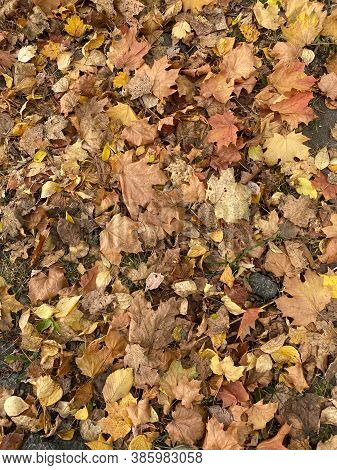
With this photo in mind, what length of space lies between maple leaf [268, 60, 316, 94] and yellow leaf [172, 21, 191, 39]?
57 cm

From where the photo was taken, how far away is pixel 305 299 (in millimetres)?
2510

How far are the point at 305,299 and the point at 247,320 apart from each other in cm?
30

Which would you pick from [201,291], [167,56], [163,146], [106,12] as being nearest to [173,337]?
[201,291]

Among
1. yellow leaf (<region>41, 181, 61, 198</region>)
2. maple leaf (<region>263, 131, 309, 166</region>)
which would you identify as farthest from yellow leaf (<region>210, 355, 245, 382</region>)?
yellow leaf (<region>41, 181, 61, 198</region>)

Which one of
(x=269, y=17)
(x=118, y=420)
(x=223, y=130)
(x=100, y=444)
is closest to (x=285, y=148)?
(x=223, y=130)

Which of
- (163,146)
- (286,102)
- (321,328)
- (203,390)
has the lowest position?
(203,390)

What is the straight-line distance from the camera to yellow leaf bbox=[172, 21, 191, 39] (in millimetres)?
3090

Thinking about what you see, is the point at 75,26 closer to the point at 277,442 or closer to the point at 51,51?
the point at 51,51

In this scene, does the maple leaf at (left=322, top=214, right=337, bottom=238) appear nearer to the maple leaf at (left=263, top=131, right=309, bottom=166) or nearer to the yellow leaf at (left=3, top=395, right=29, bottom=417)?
the maple leaf at (left=263, top=131, right=309, bottom=166)

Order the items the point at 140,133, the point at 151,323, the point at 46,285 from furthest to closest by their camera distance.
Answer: the point at 140,133 → the point at 46,285 → the point at 151,323

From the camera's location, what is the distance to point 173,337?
2.46 metres

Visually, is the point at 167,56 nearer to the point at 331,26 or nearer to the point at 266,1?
the point at 266,1

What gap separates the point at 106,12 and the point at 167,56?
1.55ft

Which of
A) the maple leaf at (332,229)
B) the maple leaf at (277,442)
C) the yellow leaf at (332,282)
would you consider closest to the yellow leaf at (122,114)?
the maple leaf at (332,229)
